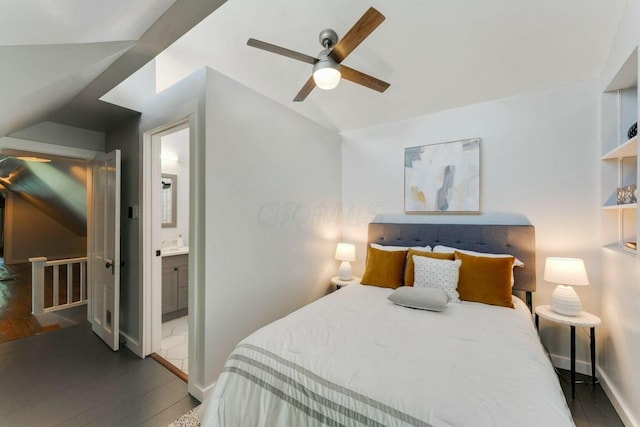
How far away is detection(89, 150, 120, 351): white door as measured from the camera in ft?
8.95

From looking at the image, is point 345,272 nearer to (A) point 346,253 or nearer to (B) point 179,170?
(A) point 346,253

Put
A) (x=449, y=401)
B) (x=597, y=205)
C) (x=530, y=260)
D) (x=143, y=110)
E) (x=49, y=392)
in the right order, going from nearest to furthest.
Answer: (x=449, y=401)
(x=49, y=392)
(x=597, y=205)
(x=530, y=260)
(x=143, y=110)

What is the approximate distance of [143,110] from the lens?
8.60 feet

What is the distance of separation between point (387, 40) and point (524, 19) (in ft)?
3.20

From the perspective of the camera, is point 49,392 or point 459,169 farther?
point 459,169

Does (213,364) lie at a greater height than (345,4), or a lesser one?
lesser

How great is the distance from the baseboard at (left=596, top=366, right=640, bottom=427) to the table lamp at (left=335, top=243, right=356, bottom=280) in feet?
7.33

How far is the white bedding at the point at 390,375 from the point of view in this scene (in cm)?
102

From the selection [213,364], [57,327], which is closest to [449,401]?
[213,364]

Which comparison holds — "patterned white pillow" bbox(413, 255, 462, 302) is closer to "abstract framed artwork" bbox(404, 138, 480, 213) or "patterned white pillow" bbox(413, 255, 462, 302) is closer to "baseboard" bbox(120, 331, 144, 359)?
"abstract framed artwork" bbox(404, 138, 480, 213)

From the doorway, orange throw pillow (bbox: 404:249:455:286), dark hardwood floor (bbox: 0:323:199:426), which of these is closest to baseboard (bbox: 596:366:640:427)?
orange throw pillow (bbox: 404:249:455:286)

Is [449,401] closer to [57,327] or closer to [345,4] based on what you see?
[345,4]

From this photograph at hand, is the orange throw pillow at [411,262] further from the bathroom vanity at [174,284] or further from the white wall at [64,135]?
the white wall at [64,135]

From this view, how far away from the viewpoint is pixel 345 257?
10.6 feet
